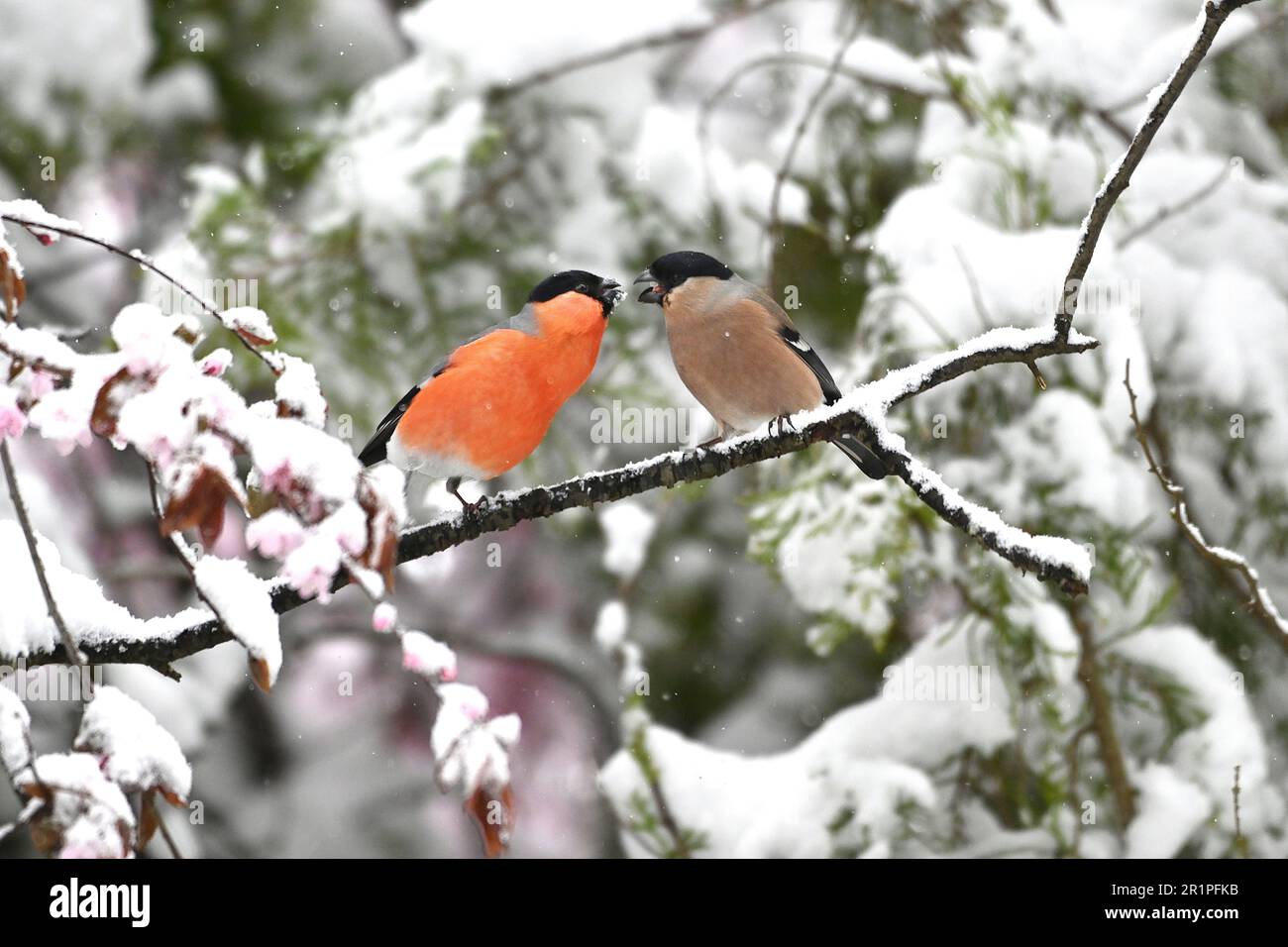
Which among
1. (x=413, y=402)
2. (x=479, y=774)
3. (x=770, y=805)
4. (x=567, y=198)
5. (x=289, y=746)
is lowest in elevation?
(x=479, y=774)

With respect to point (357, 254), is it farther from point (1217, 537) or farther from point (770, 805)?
point (1217, 537)

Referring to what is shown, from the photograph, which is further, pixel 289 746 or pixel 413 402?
pixel 289 746

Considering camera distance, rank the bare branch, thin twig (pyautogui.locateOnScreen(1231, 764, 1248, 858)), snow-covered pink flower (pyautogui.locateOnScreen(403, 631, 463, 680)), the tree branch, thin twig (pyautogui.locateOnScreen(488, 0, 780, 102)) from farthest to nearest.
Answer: thin twig (pyautogui.locateOnScreen(488, 0, 780, 102)) < thin twig (pyautogui.locateOnScreen(1231, 764, 1248, 858)) < the bare branch < the tree branch < snow-covered pink flower (pyautogui.locateOnScreen(403, 631, 463, 680))

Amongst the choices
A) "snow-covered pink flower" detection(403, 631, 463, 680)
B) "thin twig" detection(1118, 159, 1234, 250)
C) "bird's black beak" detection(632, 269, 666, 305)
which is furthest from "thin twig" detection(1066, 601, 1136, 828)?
"snow-covered pink flower" detection(403, 631, 463, 680)

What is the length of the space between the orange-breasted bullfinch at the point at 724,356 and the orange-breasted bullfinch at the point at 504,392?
0.32 meters

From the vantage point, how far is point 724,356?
2018 mm

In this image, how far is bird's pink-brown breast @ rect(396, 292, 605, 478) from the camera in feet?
5.27

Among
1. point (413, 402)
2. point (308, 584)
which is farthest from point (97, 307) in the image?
point (308, 584)

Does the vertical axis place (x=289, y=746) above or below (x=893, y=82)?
below

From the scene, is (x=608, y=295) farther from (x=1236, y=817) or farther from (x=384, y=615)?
(x=1236, y=817)

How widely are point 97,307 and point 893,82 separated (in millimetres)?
2904

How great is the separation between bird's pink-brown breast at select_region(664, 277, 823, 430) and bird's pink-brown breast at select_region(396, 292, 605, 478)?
39cm

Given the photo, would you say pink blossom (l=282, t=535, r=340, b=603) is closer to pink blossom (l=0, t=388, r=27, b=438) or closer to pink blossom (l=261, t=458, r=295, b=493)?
pink blossom (l=261, t=458, r=295, b=493)
